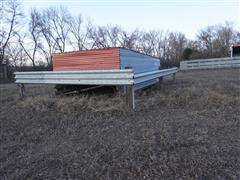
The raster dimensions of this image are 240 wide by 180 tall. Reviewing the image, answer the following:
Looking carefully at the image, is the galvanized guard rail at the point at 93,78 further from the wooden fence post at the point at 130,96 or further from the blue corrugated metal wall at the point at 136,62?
the blue corrugated metal wall at the point at 136,62

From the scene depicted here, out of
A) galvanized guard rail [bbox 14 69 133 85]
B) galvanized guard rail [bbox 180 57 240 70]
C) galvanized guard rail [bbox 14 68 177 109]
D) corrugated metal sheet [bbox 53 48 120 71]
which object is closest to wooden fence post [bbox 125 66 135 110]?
galvanized guard rail [bbox 14 68 177 109]

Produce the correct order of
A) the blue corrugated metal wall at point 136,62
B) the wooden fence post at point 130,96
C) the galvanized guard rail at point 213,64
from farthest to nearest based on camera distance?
the galvanized guard rail at point 213,64, the blue corrugated metal wall at point 136,62, the wooden fence post at point 130,96

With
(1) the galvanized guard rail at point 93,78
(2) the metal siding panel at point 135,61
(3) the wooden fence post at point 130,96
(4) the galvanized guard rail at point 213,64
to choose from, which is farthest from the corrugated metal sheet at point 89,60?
(4) the galvanized guard rail at point 213,64

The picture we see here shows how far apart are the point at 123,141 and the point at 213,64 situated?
24.3 metres

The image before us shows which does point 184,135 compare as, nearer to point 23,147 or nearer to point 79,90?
point 23,147

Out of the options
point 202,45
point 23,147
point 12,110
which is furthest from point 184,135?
point 202,45

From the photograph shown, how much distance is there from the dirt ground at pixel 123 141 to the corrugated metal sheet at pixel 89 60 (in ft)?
8.78

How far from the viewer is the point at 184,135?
3.07 metres

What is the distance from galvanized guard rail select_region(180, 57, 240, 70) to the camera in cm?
2319

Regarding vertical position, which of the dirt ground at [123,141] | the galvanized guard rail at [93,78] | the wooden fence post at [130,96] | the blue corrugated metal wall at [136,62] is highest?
the blue corrugated metal wall at [136,62]

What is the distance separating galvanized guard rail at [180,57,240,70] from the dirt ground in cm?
2115

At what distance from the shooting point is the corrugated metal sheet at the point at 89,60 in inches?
284

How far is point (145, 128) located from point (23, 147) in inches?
75.9

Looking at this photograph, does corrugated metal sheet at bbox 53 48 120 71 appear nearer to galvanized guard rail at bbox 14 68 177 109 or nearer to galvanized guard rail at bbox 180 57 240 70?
galvanized guard rail at bbox 14 68 177 109
